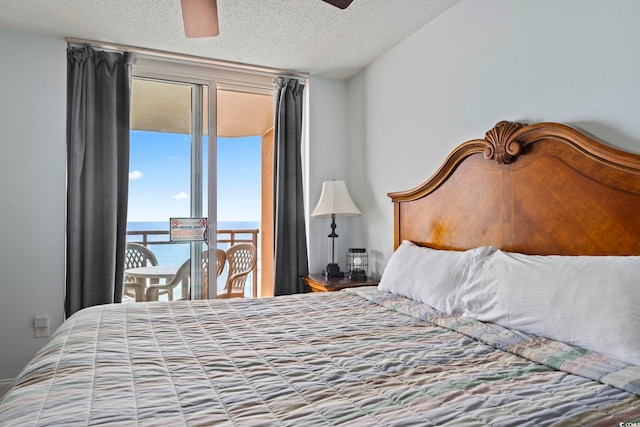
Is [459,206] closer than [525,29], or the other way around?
[525,29]

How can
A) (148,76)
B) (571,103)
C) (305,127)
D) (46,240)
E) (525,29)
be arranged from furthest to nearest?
(305,127) < (148,76) < (46,240) < (525,29) < (571,103)

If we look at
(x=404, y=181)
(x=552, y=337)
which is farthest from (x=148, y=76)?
(x=552, y=337)

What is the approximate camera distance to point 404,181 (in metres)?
3.13

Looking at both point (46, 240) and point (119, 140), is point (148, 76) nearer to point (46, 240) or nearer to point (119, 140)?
point (119, 140)

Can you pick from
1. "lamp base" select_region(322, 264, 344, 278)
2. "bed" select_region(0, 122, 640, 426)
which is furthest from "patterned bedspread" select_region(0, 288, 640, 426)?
"lamp base" select_region(322, 264, 344, 278)

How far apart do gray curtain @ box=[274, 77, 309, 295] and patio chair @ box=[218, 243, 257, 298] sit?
1.70 feet

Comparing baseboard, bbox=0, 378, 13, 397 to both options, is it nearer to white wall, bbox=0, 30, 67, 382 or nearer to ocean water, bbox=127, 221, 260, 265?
white wall, bbox=0, 30, 67, 382

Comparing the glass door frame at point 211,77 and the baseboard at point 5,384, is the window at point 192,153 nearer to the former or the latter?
the glass door frame at point 211,77

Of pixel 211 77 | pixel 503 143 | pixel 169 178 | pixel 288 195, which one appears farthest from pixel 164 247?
pixel 503 143

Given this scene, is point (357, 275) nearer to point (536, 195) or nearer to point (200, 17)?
point (536, 195)

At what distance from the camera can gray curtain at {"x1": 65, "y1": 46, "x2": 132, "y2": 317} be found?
120 inches

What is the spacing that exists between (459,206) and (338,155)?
1.68m

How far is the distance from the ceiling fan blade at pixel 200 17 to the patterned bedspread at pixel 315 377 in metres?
1.56

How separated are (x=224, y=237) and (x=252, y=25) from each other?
6.28 ft
